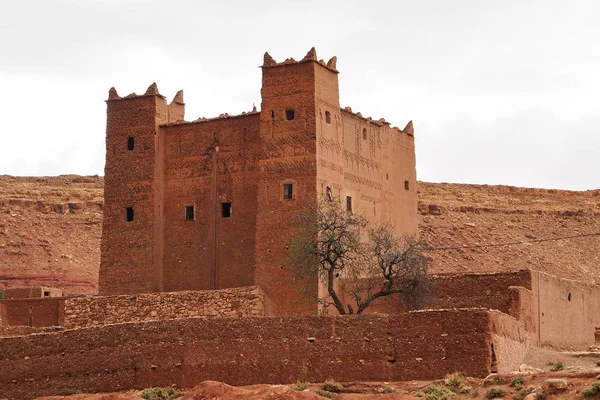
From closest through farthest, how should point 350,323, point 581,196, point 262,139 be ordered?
1. point 350,323
2. point 262,139
3. point 581,196

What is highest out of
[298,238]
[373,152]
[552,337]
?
[373,152]

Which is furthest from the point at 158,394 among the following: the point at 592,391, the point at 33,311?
the point at 33,311

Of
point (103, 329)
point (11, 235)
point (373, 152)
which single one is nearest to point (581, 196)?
point (11, 235)

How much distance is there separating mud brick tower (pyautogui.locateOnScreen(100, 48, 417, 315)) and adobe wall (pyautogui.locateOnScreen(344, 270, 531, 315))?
491 centimetres

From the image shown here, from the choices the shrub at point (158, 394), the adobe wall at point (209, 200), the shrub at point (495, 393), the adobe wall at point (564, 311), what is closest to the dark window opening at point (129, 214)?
the adobe wall at point (209, 200)

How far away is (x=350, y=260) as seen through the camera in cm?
4178

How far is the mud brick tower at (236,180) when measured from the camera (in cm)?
4384

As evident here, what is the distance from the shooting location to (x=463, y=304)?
127ft

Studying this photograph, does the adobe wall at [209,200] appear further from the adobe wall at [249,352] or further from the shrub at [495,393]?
the shrub at [495,393]

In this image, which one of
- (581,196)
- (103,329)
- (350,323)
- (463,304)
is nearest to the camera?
(350,323)

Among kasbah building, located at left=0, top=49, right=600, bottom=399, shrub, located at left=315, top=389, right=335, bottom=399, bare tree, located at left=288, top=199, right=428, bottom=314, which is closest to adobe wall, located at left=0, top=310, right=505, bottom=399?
kasbah building, located at left=0, top=49, right=600, bottom=399

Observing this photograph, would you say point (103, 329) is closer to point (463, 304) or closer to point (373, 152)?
point (463, 304)

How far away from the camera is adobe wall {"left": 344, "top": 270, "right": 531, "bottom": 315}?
3788 cm

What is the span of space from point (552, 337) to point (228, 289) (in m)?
9.26
